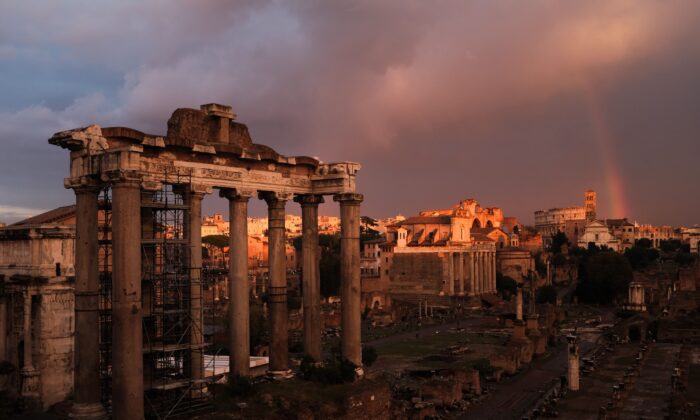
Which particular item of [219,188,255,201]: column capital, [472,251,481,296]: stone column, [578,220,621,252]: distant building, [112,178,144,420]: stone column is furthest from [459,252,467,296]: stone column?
[112,178,144,420]: stone column

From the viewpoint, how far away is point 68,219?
2920cm

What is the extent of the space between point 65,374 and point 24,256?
14.9 feet

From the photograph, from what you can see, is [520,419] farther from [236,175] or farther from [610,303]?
[610,303]

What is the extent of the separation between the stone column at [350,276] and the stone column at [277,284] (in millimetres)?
1686

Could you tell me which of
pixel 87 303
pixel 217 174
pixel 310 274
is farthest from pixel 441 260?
pixel 87 303

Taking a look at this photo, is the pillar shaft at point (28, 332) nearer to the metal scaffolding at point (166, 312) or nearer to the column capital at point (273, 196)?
the metal scaffolding at point (166, 312)

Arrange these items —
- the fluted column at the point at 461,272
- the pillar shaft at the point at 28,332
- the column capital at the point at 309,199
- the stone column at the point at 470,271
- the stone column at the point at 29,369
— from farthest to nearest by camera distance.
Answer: the stone column at the point at 470,271 < the fluted column at the point at 461,272 < the pillar shaft at the point at 28,332 < the stone column at the point at 29,369 < the column capital at the point at 309,199

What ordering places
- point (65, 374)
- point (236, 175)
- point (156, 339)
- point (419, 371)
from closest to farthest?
point (156, 339), point (236, 175), point (65, 374), point (419, 371)

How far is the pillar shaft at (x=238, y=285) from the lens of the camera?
57.9ft

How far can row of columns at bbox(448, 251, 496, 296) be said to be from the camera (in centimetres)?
9156

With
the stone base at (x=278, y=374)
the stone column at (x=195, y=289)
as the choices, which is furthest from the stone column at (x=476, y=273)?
the stone column at (x=195, y=289)

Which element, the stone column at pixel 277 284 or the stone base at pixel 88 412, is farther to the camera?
the stone column at pixel 277 284

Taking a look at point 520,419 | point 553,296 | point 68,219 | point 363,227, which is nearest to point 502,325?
point 553,296

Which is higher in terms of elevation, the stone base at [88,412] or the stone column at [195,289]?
the stone column at [195,289]
